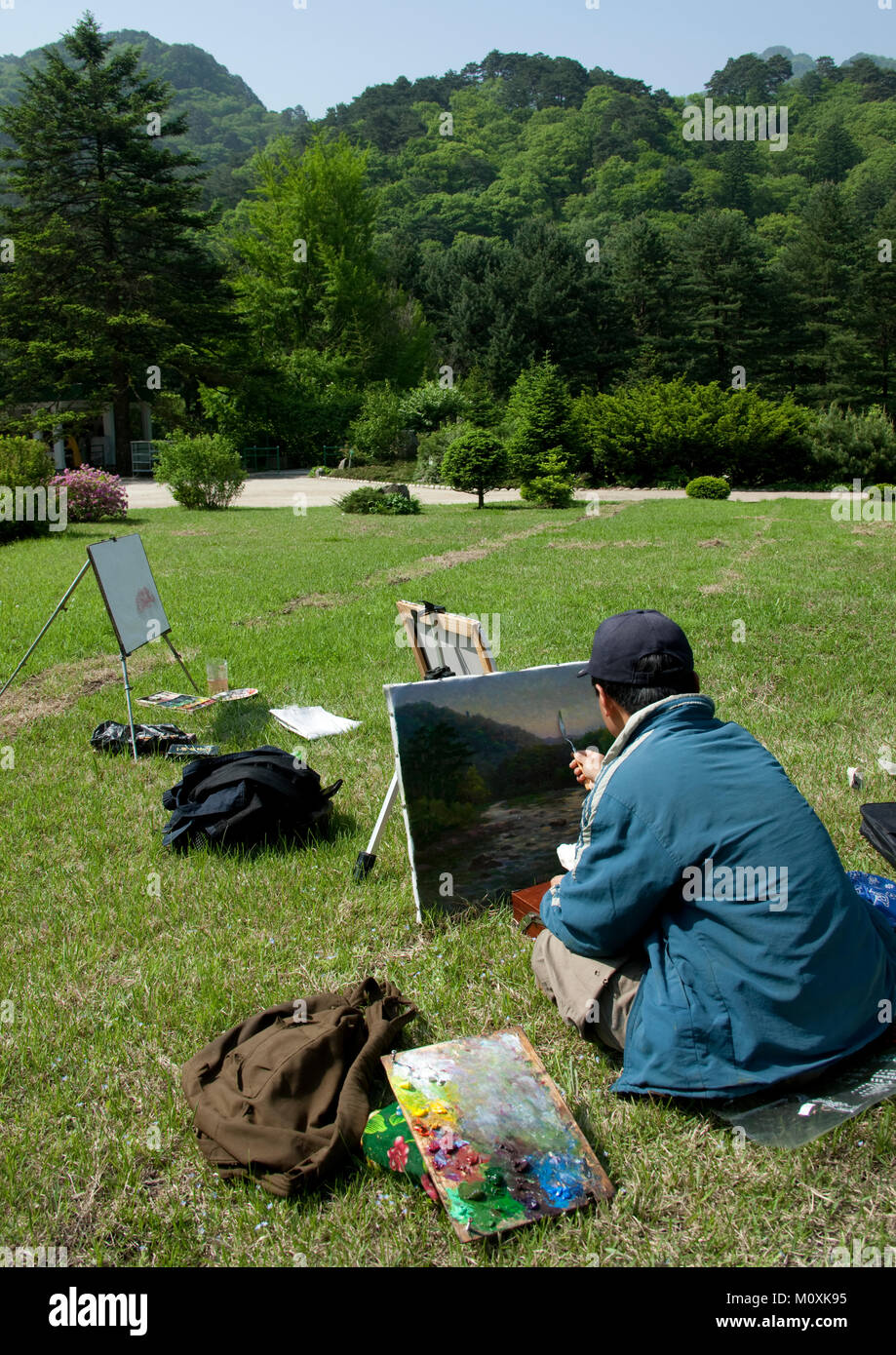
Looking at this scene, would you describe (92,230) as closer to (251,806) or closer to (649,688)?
(251,806)

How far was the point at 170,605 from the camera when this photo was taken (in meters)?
11.8

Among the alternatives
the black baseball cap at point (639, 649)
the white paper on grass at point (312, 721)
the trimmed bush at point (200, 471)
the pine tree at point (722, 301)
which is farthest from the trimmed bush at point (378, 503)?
the black baseball cap at point (639, 649)

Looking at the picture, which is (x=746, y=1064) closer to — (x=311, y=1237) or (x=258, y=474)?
(x=311, y=1237)

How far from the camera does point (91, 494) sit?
22219 mm

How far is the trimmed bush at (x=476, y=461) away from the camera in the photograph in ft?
88.6

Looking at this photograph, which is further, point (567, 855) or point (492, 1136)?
point (567, 855)

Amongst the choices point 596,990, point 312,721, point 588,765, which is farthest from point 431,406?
point 596,990

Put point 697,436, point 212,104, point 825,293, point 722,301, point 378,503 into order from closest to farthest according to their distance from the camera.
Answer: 1. point 378,503
2. point 697,436
3. point 722,301
4. point 825,293
5. point 212,104

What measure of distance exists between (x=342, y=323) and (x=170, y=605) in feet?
136

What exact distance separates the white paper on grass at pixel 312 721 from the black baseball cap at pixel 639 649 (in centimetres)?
396

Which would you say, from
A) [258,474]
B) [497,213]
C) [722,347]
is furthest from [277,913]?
[497,213]

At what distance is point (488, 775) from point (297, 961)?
119 centimetres

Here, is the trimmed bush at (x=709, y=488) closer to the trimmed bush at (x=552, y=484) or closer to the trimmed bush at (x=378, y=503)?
the trimmed bush at (x=552, y=484)

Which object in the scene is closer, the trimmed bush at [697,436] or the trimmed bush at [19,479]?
the trimmed bush at [19,479]
